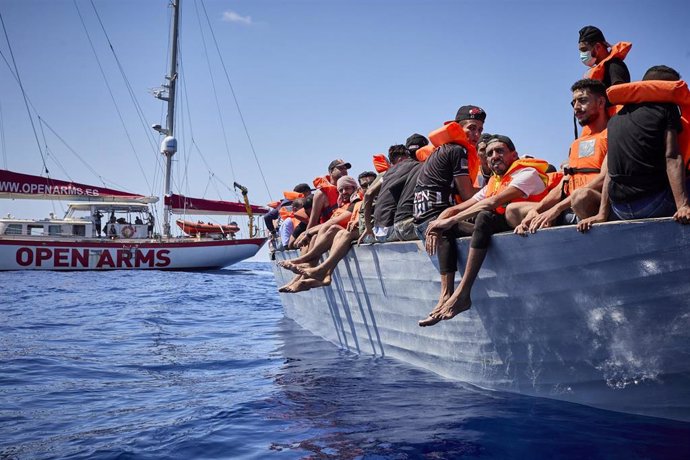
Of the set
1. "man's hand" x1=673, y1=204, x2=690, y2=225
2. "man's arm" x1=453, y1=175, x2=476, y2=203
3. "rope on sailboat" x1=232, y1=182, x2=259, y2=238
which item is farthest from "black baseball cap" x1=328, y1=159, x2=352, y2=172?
"rope on sailboat" x1=232, y1=182, x2=259, y2=238

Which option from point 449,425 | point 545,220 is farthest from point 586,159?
point 449,425

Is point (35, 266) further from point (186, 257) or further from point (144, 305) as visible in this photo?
point (144, 305)

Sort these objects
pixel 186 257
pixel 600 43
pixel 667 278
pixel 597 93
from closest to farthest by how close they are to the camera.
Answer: pixel 667 278 < pixel 597 93 < pixel 600 43 < pixel 186 257

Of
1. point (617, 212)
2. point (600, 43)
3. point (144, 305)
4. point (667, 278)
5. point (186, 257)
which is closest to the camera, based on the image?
point (667, 278)

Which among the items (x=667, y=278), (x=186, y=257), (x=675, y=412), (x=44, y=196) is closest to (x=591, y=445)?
(x=675, y=412)

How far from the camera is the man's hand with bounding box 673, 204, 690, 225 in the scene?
10.6 feet

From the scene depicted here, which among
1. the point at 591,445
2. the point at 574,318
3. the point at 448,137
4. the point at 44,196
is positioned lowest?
the point at 591,445

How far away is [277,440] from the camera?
12.8 feet

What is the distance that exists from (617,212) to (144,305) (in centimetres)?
1229

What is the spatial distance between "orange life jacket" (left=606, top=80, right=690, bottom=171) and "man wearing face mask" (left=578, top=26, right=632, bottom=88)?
4.01ft

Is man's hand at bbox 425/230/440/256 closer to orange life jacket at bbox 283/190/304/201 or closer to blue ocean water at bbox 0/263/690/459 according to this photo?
blue ocean water at bbox 0/263/690/459

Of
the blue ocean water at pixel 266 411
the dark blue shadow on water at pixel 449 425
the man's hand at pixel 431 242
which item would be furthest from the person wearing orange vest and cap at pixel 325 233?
the man's hand at pixel 431 242

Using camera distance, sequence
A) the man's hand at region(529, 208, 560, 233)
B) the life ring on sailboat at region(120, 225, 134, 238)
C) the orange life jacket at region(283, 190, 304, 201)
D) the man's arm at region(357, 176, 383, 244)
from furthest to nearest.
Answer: the life ring on sailboat at region(120, 225, 134, 238)
the orange life jacket at region(283, 190, 304, 201)
the man's arm at region(357, 176, 383, 244)
the man's hand at region(529, 208, 560, 233)

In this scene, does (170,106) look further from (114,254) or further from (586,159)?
(586,159)
